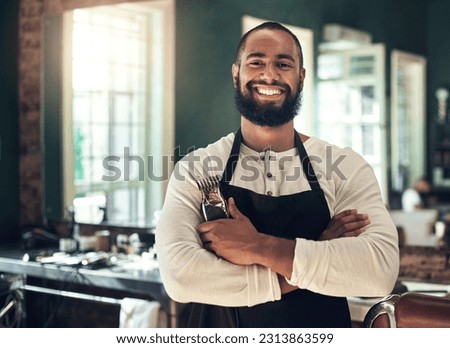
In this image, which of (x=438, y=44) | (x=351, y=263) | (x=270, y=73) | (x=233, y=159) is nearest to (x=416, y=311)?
(x=351, y=263)

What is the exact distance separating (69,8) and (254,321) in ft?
7.92

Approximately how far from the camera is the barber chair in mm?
1823

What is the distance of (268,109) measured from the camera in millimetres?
2150

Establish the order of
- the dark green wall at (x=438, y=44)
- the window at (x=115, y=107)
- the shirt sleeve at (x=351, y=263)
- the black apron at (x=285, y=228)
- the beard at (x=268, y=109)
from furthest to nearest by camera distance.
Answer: the window at (x=115, y=107) → the dark green wall at (x=438, y=44) → the beard at (x=268, y=109) → the black apron at (x=285, y=228) → the shirt sleeve at (x=351, y=263)

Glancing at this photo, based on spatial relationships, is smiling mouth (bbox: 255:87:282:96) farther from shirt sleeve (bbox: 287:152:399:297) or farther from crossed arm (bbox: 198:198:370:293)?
shirt sleeve (bbox: 287:152:399:297)

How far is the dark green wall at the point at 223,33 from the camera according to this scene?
9.73ft

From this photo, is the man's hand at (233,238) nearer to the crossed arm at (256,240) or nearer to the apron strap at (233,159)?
the crossed arm at (256,240)

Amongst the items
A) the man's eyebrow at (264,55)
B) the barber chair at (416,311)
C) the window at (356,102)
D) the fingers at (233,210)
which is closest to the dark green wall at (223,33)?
the window at (356,102)

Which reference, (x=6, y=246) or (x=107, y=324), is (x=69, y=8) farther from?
(x=107, y=324)

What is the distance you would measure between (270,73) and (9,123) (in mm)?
2413

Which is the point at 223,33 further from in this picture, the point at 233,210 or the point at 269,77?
the point at 233,210

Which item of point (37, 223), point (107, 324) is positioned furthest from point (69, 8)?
point (107, 324)

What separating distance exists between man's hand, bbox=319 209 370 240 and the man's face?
388mm

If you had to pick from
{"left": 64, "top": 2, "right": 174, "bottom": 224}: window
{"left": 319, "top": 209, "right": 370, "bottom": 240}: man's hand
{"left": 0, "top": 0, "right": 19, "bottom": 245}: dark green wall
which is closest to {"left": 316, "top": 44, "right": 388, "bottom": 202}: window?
{"left": 64, "top": 2, "right": 174, "bottom": 224}: window
